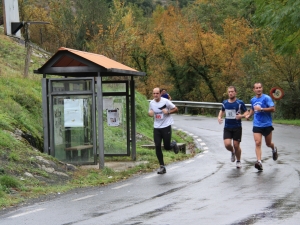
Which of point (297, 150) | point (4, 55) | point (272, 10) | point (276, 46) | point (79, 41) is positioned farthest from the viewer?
point (79, 41)

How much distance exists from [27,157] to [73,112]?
1901 millimetres

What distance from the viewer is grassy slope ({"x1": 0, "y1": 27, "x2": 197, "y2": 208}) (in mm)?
11648

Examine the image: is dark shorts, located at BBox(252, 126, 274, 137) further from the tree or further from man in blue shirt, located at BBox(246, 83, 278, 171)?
the tree

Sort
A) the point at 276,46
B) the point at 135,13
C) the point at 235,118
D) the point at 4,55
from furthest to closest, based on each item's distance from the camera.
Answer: the point at 135,13 → the point at 4,55 → the point at 276,46 → the point at 235,118

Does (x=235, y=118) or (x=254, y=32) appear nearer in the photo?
(x=235, y=118)

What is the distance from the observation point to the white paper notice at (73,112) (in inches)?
583

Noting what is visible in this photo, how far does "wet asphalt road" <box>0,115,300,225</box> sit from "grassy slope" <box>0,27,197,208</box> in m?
0.61

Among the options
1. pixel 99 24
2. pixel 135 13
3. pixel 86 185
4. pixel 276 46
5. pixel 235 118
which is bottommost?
pixel 86 185

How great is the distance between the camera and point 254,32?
51.8 metres

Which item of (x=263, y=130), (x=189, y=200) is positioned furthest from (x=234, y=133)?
(x=189, y=200)

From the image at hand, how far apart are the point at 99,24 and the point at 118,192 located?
36.4 meters

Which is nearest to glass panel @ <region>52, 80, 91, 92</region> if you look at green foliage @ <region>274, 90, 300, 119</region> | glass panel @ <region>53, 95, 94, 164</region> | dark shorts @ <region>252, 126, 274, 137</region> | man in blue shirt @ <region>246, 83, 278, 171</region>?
glass panel @ <region>53, 95, 94, 164</region>

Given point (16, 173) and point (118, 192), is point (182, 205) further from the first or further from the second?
point (16, 173)

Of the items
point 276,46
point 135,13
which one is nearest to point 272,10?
point 276,46
